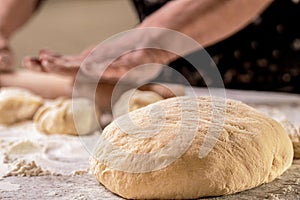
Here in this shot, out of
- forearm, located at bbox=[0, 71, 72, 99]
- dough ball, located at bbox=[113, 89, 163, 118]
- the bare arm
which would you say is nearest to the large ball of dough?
dough ball, located at bbox=[113, 89, 163, 118]

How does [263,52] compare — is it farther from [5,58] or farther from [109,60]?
[5,58]

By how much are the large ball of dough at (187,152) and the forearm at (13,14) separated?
949 millimetres

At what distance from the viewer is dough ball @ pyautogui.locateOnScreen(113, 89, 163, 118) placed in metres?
1.11

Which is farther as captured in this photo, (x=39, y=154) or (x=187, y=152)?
(x=39, y=154)

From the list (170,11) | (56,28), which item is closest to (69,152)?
(170,11)

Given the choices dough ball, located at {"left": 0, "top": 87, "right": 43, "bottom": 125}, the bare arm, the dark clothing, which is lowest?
the dark clothing

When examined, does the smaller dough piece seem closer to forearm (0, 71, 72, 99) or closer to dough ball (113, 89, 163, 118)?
dough ball (113, 89, 163, 118)

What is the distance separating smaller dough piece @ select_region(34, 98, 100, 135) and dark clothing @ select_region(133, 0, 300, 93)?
0.48 metres

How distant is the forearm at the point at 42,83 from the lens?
4.72 feet

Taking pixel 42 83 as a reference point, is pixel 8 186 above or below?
above

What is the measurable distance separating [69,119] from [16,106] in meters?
0.18

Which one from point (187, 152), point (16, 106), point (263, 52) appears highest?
point (187, 152)

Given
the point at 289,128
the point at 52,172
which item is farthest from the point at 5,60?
the point at 289,128

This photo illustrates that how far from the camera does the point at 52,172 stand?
35.1 inches
